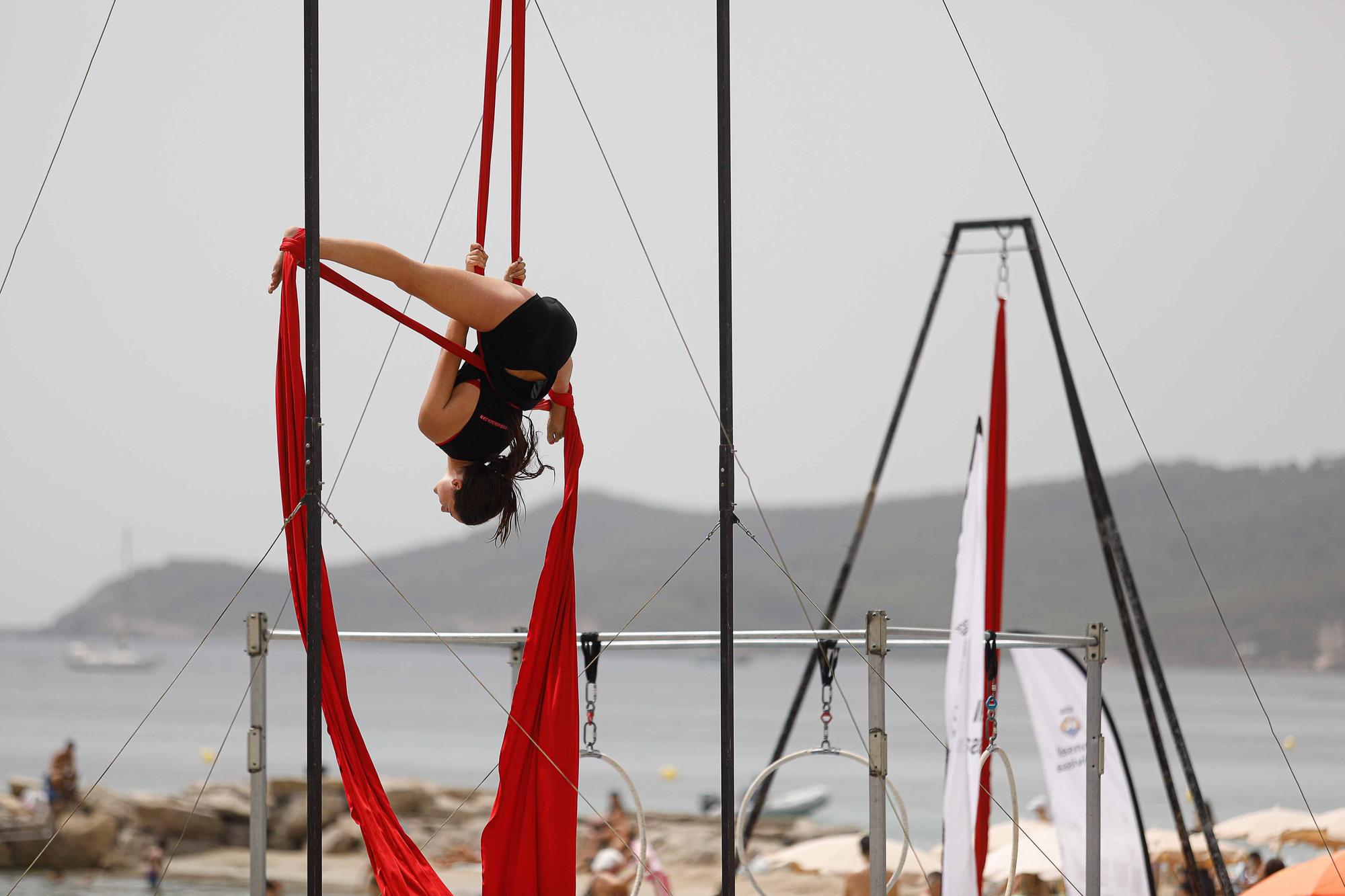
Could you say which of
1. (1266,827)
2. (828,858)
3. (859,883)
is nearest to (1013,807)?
(859,883)

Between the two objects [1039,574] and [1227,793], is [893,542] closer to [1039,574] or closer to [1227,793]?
[1039,574]

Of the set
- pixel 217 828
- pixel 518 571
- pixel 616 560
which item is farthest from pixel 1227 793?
pixel 518 571

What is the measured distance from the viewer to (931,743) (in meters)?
32.8

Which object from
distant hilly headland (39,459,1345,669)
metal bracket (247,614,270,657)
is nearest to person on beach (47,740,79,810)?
metal bracket (247,614,270,657)

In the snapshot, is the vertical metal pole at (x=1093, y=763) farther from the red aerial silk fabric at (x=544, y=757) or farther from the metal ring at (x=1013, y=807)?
the red aerial silk fabric at (x=544, y=757)

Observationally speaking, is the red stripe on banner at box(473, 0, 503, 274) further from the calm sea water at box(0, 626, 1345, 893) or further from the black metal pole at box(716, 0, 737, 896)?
the calm sea water at box(0, 626, 1345, 893)

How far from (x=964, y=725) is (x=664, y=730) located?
107ft

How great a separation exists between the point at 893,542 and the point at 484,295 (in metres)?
44.9

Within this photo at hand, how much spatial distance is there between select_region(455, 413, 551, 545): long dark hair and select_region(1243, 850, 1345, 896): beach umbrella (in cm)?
299

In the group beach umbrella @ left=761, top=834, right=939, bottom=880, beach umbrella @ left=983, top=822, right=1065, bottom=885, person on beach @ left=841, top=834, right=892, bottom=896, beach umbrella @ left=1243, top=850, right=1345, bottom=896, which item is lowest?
beach umbrella @ left=761, top=834, right=939, bottom=880

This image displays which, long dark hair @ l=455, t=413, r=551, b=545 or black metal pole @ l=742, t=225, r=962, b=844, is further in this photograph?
black metal pole @ l=742, t=225, r=962, b=844

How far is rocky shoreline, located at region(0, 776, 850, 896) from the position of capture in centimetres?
1620

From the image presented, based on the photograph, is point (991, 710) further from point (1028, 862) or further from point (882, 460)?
point (1028, 862)

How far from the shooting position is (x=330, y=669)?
3.10 meters
